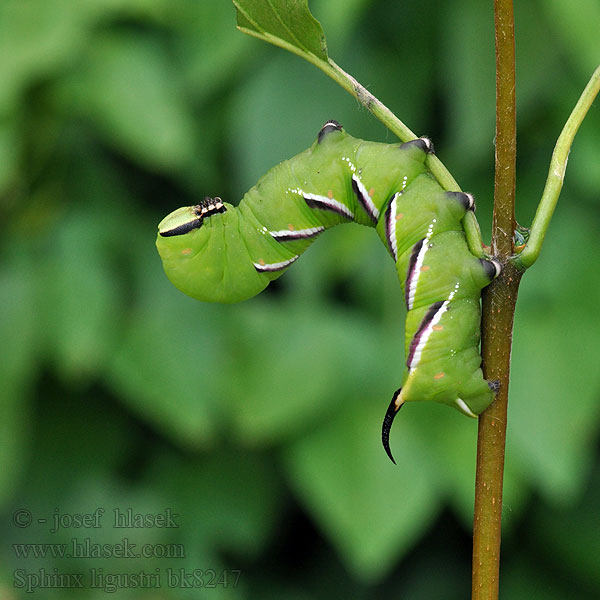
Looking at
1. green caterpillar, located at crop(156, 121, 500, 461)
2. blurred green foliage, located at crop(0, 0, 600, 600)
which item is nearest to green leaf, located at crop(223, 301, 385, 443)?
blurred green foliage, located at crop(0, 0, 600, 600)

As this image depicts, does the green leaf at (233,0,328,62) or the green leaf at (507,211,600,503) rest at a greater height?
the green leaf at (233,0,328,62)

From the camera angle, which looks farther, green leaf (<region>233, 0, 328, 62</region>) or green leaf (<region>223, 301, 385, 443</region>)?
green leaf (<region>223, 301, 385, 443</region>)

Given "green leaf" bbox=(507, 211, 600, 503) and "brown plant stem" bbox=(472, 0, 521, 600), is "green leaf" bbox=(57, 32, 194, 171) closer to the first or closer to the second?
"green leaf" bbox=(507, 211, 600, 503)

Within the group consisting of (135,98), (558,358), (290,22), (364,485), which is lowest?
(364,485)

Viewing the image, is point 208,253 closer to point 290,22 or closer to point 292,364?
point 290,22

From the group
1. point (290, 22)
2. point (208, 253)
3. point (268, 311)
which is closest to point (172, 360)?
point (268, 311)

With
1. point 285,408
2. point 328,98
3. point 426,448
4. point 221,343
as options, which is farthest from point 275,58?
point 426,448
